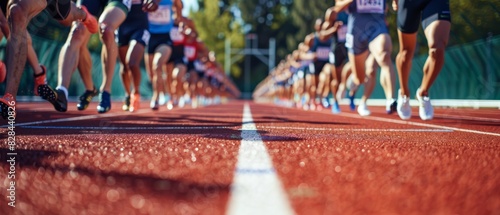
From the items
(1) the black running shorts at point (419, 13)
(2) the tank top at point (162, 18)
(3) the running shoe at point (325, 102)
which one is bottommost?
(3) the running shoe at point (325, 102)

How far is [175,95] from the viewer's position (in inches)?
582

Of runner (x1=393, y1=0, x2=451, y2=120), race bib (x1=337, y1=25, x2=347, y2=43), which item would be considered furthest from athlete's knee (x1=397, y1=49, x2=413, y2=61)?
race bib (x1=337, y1=25, x2=347, y2=43)

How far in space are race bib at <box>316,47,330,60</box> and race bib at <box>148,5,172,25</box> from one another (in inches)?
193

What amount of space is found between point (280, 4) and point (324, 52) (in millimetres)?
65891

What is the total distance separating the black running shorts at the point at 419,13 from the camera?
19.7 feet

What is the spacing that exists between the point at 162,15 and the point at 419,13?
634 cm

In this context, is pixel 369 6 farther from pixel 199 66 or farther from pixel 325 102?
pixel 199 66

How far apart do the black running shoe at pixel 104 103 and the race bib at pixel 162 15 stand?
4.62 m

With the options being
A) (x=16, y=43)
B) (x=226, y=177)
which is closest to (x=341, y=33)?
(x=16, y=43)

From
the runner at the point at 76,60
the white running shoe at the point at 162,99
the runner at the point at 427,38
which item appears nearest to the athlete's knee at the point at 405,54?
the runner at the point at 427,38

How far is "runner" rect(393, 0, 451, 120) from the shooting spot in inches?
236

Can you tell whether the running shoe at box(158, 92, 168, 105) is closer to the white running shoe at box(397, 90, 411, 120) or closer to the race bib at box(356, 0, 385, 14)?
the race bib at box(356, 0, 385, 14)

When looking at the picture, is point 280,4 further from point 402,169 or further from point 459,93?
point 402,169

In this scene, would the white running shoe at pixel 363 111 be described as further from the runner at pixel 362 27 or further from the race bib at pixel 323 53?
the race bib at pixel 323 53
